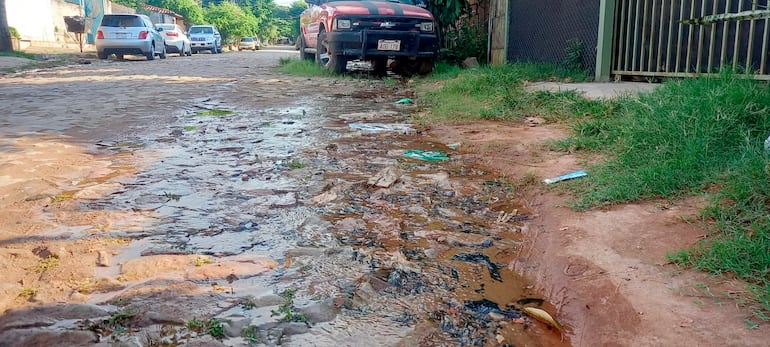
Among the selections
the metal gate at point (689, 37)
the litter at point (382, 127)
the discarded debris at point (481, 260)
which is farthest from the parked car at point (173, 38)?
the discarded debris at point (481, 260)

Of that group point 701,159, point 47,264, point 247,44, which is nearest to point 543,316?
point 701,159

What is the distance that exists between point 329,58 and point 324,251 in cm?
837

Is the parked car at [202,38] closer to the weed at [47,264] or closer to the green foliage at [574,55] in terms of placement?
the green foliage at [574,55]

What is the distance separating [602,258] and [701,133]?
4.03 feet

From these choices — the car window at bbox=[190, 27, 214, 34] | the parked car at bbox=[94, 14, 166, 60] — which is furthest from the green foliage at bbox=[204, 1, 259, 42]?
the parked car at bbox=[94, 14, 166, 60]

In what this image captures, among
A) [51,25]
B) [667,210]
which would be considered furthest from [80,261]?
[51,25]

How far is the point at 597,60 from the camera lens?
22.3 feet

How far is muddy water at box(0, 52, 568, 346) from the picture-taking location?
6.01ft

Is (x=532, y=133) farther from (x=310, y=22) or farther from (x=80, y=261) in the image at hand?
(x=310, y=22)

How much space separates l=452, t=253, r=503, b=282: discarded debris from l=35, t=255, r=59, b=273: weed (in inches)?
60.2

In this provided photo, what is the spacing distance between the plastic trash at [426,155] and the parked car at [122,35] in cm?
1528

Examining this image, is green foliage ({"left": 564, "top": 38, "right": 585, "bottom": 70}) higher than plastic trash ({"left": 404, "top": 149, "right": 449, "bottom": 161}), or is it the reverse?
green foliage ({"left": 564, "top": 38, "right": 585, "bottom": 70})

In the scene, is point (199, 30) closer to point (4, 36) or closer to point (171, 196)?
point (4, 36)

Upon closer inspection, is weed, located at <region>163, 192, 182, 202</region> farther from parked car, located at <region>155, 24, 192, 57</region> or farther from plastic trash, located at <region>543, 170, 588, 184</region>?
parked car, located at <region>155, 24, 192, 57</region>
